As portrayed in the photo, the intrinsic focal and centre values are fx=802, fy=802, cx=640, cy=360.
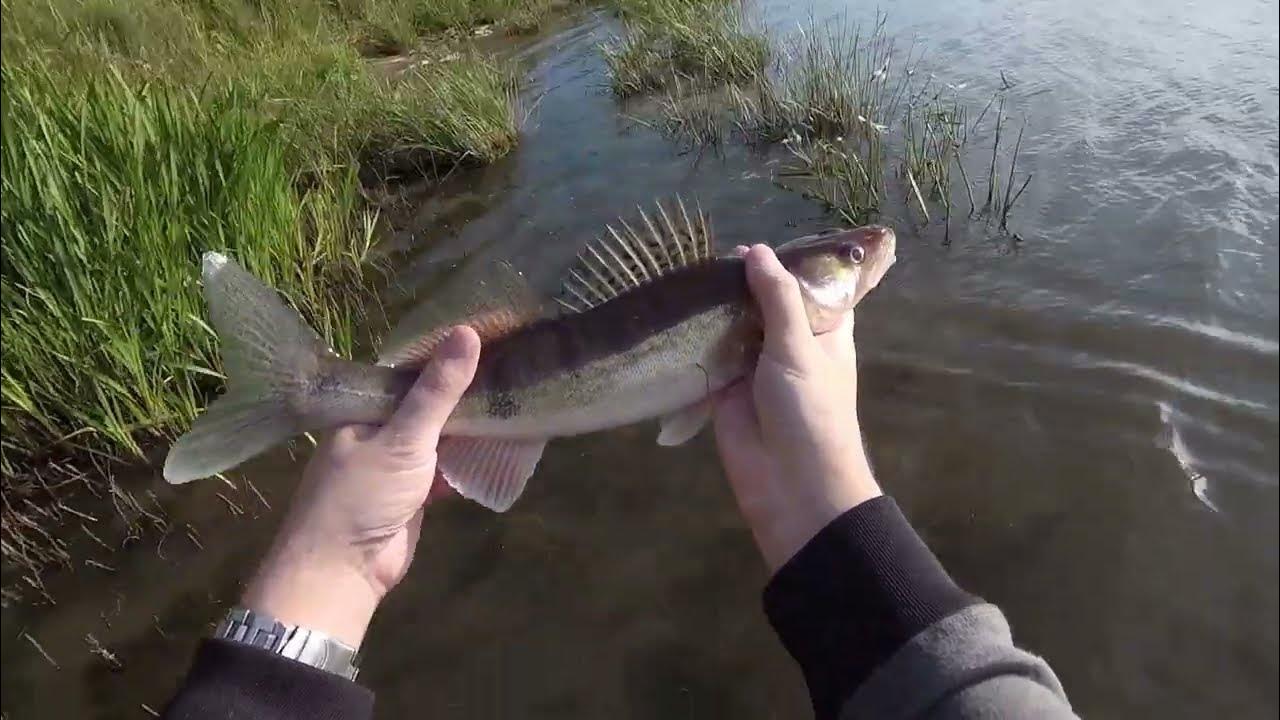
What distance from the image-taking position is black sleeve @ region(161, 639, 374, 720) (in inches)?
73.0

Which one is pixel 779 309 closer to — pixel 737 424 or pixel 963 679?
pixel 737 424

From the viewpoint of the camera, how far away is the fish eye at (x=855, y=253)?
2809mm

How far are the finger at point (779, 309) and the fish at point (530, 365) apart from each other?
73mm

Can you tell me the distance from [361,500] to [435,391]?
39 centimetres

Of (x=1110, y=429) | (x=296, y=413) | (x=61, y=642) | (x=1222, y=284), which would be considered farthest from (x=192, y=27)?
(x=1222, y=284)

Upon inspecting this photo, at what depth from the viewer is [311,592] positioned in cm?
226

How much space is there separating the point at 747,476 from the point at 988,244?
171 inches

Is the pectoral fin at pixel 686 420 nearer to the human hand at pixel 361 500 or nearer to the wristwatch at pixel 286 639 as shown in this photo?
the human hand at pixel 361 500

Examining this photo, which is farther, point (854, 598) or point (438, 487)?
point (438, 487)

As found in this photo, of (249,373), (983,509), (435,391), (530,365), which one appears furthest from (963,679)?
(983,509)

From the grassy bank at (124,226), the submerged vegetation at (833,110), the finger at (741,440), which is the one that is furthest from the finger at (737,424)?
the submerged vegetation at (833,110)

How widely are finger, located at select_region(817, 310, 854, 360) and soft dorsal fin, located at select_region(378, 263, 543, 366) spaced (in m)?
1.01

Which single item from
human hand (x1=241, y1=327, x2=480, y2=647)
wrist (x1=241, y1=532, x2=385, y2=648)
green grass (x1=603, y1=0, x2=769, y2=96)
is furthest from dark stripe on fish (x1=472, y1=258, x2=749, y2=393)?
green grass (x1=603, y1=0, x2=769, y2=96)

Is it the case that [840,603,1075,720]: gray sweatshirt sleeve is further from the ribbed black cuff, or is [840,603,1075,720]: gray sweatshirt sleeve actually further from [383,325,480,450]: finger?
[383,325,480,450]: finger
